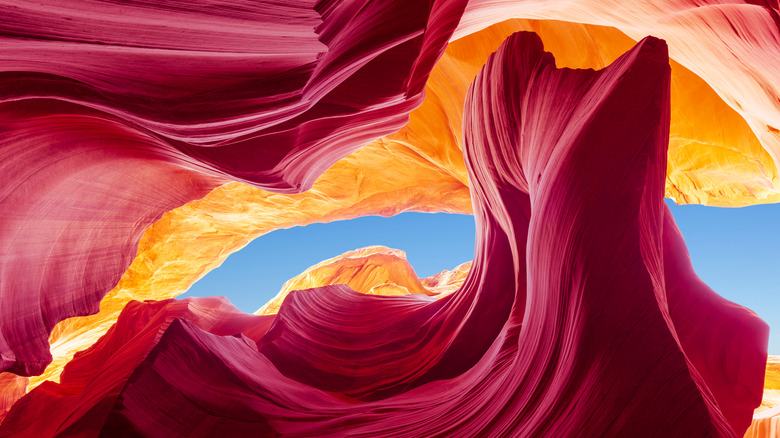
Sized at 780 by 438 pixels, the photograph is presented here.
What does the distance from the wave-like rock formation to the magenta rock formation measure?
28.1 inches

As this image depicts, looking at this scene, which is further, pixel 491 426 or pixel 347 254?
pixel 347 254

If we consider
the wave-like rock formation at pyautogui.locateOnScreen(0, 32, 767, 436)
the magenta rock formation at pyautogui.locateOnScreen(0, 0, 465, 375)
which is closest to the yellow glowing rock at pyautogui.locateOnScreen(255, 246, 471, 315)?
the wave-like rock formation at pyautogui.locateOnScreen(0, 32, 767, 436)

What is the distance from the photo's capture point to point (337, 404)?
2277mm

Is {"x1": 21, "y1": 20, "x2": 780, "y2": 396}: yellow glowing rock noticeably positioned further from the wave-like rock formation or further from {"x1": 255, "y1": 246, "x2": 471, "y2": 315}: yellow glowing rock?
the wave-like rock formation

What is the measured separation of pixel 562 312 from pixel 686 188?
16.0ft

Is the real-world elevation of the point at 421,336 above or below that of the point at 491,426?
above

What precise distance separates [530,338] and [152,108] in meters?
2.01

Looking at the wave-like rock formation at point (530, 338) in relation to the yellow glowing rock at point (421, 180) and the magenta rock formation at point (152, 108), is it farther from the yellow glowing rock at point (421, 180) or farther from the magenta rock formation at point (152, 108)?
the yellow glowing rock at point (421, 180)

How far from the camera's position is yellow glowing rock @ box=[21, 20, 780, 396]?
4590 mm

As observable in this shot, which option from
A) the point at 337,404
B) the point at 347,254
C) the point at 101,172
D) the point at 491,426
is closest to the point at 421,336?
the point at 337,404

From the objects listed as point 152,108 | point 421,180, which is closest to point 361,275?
point 421,180

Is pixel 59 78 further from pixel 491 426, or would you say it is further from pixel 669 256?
pixel 669 256

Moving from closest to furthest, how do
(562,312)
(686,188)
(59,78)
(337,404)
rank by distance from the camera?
(562,312) → (59,78) → (337,404) → (686,188)

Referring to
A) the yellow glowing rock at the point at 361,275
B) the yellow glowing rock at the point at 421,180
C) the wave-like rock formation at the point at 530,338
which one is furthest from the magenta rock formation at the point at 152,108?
the yellow glowing rock at the point at 361,275
